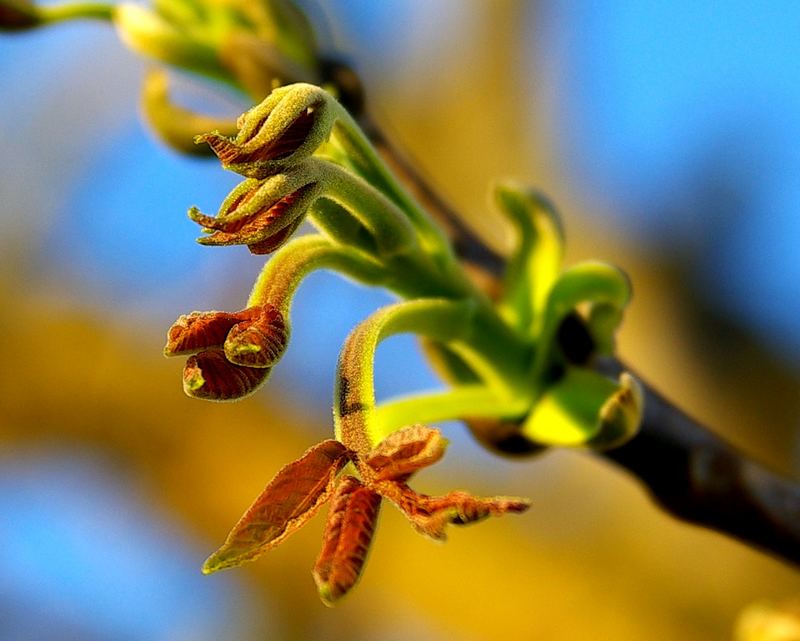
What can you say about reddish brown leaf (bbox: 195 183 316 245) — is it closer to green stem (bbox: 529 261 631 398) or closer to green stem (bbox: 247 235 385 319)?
green stem (bbox: 247 235 385 319)

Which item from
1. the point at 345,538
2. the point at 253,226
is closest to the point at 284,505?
the point at 345,538

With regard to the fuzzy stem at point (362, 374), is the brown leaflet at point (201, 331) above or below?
above

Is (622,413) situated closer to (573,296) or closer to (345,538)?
(573,296)

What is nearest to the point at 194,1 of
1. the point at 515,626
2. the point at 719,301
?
the point at 515,626

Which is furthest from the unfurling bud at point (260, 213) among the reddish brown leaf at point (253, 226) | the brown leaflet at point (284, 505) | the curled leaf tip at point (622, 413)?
the curled leaf tip at point (622, 413)

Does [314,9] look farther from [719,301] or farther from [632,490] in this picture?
[719,301]

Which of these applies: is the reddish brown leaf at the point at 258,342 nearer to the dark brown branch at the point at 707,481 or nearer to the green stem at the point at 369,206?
the green stem at the point at 369,206
